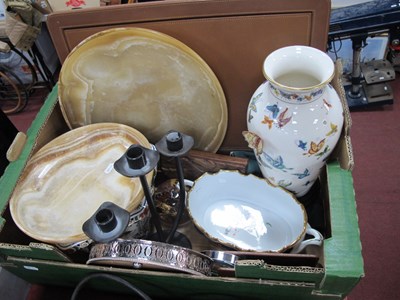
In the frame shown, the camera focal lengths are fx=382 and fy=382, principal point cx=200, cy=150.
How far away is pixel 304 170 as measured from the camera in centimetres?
73

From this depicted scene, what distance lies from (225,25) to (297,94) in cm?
21

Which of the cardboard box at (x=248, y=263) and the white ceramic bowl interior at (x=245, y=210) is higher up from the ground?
the cardboard box at (x=248, y=263)

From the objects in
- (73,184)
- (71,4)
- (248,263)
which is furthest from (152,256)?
(71,4)

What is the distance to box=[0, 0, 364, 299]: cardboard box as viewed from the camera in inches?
22.9

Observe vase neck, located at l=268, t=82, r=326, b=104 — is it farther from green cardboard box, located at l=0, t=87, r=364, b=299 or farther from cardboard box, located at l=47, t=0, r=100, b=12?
cardboard box, located at l=47, t=0, r=100, b=12

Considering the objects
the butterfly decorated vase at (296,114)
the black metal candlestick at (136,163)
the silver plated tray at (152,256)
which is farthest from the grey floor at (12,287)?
the butterfly decorated vase at (296,114)

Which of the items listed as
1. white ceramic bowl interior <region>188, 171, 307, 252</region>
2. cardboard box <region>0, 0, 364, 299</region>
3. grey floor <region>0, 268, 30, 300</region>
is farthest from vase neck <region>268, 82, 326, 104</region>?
grey floor <region>0, 268, 30, 300</region>

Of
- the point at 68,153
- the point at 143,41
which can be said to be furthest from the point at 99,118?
the point at 143,41

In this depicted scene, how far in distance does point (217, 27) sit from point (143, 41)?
0.15 metres

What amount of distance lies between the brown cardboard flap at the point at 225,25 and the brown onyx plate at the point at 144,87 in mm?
28

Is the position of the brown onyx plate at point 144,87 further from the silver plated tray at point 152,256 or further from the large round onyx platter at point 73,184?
the silver plated tray at point 152,256

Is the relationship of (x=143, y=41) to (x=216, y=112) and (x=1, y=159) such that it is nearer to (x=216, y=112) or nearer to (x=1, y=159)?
(x=216, y=112)

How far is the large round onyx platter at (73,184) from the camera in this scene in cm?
71

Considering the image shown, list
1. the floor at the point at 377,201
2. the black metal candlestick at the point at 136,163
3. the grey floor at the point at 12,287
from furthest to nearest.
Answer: the floor at the point at 377,201, the grey floor at the point at 12,287, the black metal candlestick at the point at 136,163
